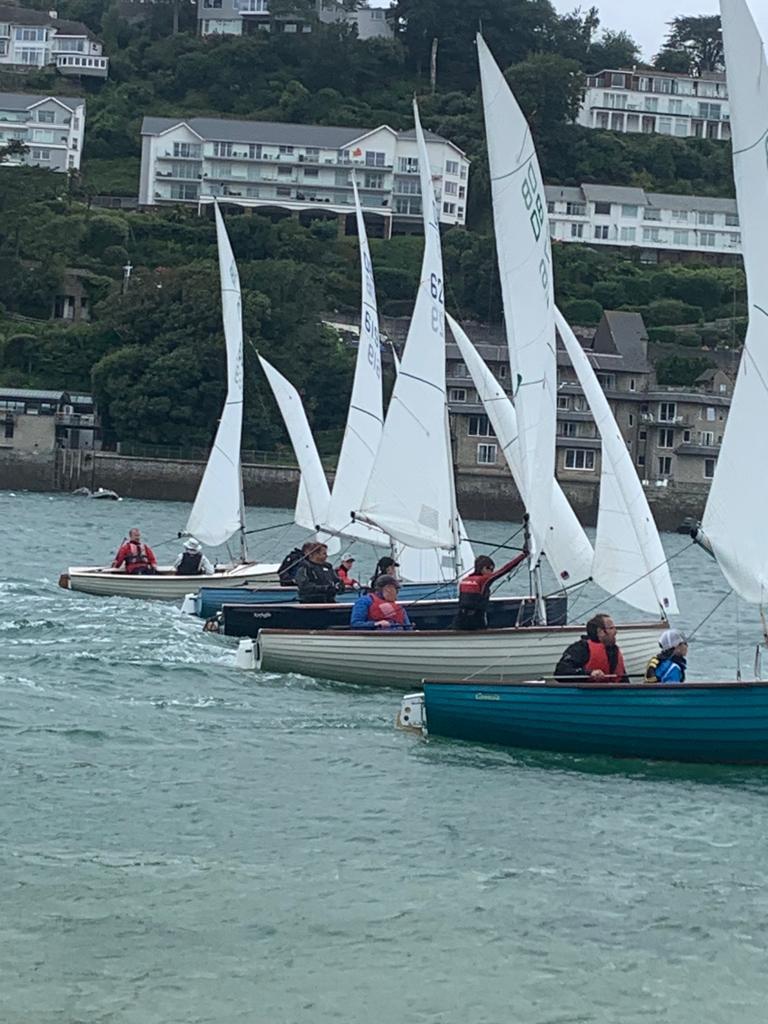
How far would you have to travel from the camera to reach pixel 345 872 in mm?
13219

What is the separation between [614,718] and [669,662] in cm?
86

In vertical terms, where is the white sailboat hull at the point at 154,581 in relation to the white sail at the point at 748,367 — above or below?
below

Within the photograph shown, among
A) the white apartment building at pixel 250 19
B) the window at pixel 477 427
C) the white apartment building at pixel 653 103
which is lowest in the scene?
the window at pixel 477 427

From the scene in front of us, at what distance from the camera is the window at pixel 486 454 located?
265 feet

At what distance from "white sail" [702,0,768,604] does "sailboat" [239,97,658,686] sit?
3437mm

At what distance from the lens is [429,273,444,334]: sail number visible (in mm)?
25500

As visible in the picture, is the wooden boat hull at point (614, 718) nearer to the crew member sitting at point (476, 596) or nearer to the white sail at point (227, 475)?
the crew member sitting at point (476, 596)

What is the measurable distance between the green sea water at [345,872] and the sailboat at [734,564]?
0.31m

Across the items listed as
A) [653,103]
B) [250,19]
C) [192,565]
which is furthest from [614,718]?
[250,19]

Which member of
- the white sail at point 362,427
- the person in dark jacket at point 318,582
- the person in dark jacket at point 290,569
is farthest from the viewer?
the white sail at point 362,427

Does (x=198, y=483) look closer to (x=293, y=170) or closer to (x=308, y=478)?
(x=293, y=170)

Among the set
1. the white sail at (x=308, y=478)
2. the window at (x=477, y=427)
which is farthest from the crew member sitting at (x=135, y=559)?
the window at (x=477, y=427)

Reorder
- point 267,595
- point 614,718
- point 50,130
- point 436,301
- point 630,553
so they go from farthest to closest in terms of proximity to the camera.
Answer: point 50,130 < point 267,595 < point 436,301 < point 630,553 < point 614,718

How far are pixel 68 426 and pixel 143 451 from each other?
12.1 feet
